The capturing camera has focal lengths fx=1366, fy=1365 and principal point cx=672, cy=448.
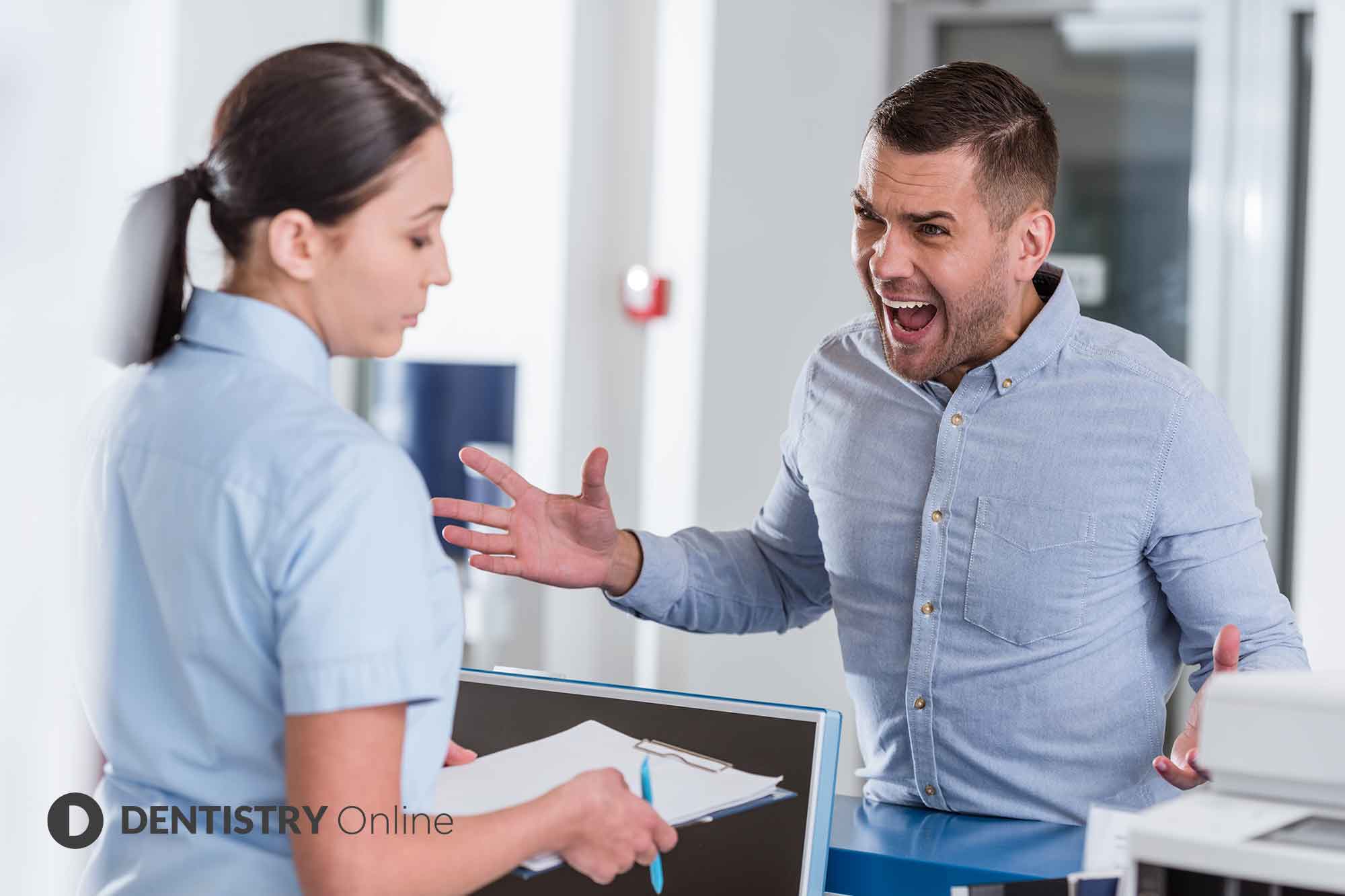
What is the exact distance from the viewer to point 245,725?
979 millimetres

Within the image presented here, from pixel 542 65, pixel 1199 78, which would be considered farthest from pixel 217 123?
pixel 1199 78

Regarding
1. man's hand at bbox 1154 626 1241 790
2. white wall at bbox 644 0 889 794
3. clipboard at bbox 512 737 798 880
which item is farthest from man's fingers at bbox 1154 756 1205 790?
white wall at bbox 644 0 889 794

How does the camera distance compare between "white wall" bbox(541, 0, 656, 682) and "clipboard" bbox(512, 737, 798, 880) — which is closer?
"clipboard" bbox(512, 737, 798, 880)

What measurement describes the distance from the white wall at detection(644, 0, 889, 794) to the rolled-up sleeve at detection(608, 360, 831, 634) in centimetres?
133

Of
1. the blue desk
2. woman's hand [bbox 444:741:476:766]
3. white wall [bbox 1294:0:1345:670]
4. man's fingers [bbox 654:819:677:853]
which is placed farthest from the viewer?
white wall [bbox 1294:0:1345:670]

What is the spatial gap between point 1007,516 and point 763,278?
1852 millimetres

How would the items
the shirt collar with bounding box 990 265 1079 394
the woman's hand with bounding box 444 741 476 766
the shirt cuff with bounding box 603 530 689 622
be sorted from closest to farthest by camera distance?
the woman's hand with bounding box 444 741 476 766, the shirt collar with bounding box 990 265 1079 394, the shirt cuff with bounding box 603 530 689 622

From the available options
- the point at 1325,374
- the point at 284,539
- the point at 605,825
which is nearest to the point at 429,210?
the point at 284,539

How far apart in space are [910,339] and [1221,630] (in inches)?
20.4

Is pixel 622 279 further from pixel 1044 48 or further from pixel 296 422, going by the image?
pixel 296 422

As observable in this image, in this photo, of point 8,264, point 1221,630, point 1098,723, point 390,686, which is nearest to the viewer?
point 390,686

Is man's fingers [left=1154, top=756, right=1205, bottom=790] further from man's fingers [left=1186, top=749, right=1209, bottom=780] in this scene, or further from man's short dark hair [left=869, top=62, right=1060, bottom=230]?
man's short dark hair [left=869, top=62, right=1060, bottom=230]

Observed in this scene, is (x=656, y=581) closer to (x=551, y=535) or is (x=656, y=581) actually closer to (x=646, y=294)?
(x=551, y=535)

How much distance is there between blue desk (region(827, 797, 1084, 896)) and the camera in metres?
1.29
